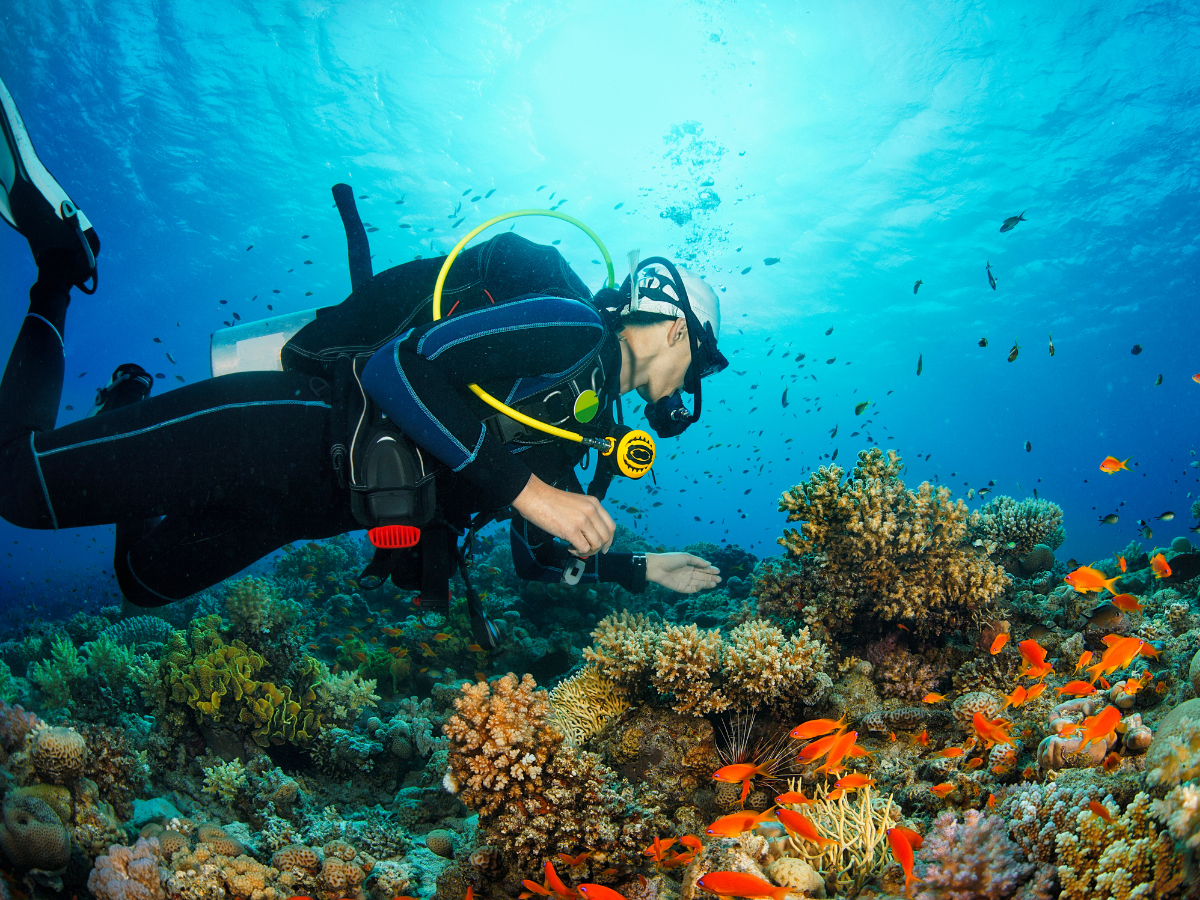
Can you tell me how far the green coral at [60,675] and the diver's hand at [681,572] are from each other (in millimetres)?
6347

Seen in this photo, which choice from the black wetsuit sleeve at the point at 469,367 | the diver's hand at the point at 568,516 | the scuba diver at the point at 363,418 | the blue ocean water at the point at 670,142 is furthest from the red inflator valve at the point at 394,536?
the blue ocean water at the point at 670,142

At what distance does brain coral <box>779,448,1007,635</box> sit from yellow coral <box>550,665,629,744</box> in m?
2.01

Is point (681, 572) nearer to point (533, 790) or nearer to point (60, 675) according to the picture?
point (533, 790)

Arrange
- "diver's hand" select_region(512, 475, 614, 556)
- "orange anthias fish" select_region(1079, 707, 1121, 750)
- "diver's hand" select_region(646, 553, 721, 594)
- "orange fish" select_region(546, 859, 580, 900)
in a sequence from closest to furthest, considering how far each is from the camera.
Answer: "orange fish" select_region(546, 859, 580, 900), "orange anthias fish" select_region(1079, 707, 1121, 750), "diver's hand" select_region(512, 475, 614, 556), "diver's hand" select_region(646, 553, 721, 594)

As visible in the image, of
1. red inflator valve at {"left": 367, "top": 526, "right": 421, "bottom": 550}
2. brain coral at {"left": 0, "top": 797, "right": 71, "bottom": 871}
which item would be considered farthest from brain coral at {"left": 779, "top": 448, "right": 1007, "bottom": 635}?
brain coral at {"left": 0, "top": 797, "right": 71, "bottom": 871}

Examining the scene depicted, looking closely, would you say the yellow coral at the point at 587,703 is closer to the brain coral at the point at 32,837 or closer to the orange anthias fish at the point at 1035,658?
the brain coral at the point at 32,837

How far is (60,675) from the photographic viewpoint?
5.34 m

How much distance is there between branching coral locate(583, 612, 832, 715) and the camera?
3713 millimetres

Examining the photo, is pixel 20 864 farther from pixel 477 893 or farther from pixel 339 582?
pixel 339 582

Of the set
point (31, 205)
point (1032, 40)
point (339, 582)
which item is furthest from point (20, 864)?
point (1032, 40)

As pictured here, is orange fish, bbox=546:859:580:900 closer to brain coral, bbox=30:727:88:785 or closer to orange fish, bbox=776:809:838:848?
orange fish, bbox=776:809:838:848

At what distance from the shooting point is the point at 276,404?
2891mm

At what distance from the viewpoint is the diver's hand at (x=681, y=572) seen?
418cm

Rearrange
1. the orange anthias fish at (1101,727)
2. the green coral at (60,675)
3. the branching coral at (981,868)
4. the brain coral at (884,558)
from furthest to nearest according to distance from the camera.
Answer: the green coral at (60,675) → the brain coral at (884,558) → the orange anthias fish at (1101,727) → the branching coral at (981,868)
